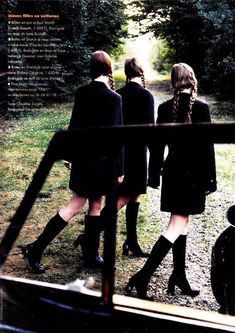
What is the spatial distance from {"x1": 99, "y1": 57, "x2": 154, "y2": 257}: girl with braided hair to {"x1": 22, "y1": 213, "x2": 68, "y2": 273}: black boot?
1.46 feet

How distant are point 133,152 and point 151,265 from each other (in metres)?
1.21

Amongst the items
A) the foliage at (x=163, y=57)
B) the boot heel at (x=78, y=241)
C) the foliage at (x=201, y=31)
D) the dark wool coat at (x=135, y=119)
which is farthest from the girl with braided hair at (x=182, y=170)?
the foliage at (x=163, y=57)

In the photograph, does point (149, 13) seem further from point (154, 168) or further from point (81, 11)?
point (154, 168)

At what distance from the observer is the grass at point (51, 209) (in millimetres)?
4102

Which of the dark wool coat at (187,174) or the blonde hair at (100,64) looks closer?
the dark wool coat at (187,174)

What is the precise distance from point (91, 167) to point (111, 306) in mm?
2181

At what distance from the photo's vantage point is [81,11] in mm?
14992

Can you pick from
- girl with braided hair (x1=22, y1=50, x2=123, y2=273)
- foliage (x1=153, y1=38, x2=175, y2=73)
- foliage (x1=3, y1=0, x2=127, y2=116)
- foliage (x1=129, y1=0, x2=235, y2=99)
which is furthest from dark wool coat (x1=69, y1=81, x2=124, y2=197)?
foliage (x1=153, y1=38, x2=175, y2=73)

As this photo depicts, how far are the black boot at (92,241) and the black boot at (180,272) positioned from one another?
2.44ft

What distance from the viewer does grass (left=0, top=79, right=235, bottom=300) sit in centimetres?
410

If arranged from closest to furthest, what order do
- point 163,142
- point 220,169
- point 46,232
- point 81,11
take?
point 163,142 < point 46,232 < point 220,169 < point 81,11

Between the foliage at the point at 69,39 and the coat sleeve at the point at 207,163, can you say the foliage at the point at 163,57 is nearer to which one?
the foliage at the point at 69,39

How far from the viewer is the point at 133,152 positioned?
167 inches

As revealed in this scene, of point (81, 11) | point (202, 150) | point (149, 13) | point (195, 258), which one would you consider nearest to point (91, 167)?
point (202, 150)
